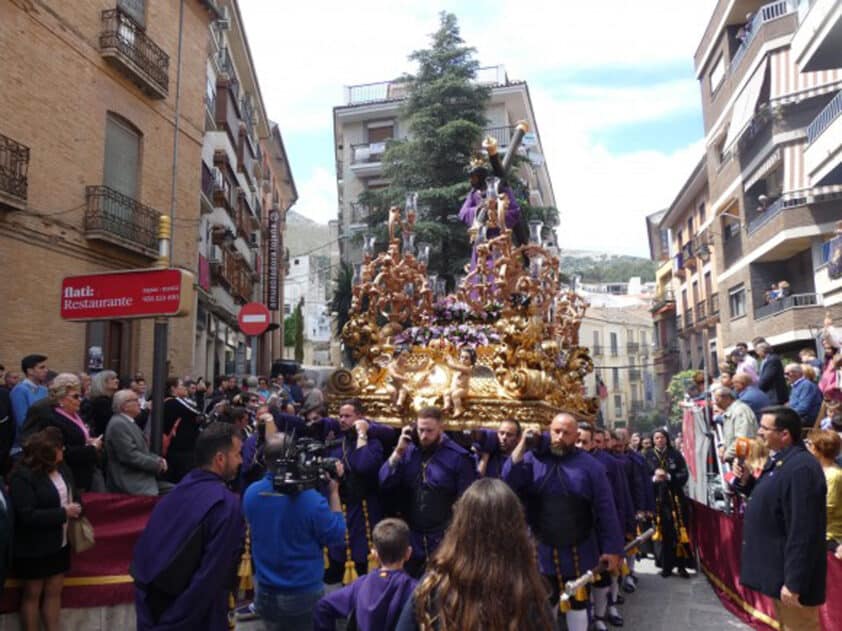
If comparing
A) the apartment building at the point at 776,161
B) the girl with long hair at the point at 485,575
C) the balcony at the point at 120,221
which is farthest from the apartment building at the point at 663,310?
the girl with long hair at the point at 485,575

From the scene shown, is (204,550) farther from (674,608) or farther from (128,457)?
(674,608)

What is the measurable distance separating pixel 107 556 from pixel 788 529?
4573 mm

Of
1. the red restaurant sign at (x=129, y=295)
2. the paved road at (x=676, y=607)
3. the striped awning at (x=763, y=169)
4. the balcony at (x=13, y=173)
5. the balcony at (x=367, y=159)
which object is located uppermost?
the balcony at (x=367, y=159)

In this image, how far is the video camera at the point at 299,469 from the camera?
347 cm

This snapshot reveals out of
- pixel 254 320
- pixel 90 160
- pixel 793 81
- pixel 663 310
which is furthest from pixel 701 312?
pixel 90 160

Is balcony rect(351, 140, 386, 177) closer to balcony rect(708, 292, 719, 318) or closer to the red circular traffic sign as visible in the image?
balcony rect(708, 292, 719, 318)

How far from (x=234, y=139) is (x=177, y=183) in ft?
25.8

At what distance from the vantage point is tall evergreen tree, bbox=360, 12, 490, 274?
1986 cm

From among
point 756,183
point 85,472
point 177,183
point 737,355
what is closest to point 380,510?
point 85,472

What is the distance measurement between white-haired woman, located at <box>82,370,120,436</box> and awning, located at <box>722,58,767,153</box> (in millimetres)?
18960

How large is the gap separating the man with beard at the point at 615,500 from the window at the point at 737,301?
1863cm

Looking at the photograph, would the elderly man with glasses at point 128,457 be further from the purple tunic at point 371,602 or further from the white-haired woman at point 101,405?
the purple tunic at point 371,602

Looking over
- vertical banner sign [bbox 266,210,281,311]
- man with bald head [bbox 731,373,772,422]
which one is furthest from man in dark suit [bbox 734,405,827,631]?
vertical banner sign [bbox 266,210,281,311]

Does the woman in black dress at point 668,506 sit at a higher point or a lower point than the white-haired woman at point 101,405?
lower
